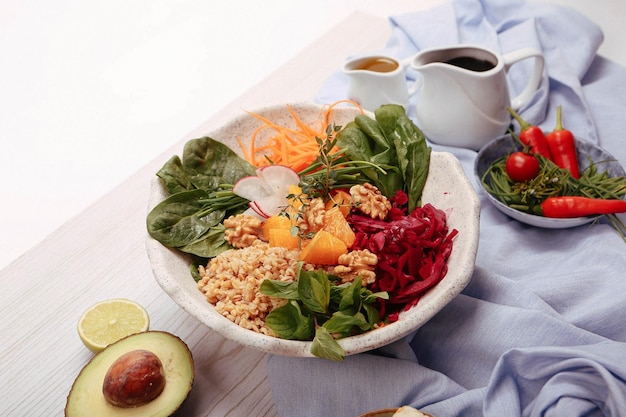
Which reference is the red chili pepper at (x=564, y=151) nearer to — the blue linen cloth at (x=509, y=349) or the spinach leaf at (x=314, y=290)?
the blue linen cloth at (x=509, y=349)

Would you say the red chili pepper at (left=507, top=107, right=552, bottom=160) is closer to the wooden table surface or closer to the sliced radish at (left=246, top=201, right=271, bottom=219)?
the sliced radish at (left=246, top=201, right=271, bottom=219)

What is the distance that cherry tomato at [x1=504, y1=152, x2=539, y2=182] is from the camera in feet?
5.52

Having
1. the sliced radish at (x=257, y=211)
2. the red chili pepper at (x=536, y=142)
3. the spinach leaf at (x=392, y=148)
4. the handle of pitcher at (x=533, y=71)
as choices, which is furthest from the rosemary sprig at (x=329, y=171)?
the handle of pitcher at (x=533, y=71)

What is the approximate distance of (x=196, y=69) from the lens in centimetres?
284

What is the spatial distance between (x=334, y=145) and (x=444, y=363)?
635 mm

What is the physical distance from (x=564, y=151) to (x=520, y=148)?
131mm

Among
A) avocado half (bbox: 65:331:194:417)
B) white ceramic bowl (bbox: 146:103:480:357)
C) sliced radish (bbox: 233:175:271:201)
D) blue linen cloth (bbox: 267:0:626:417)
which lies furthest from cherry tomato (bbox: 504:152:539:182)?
avocado half (bbox: 65:331:194:417)

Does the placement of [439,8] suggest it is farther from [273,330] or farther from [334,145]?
[273,330]

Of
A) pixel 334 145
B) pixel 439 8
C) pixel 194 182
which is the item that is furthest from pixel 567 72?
pixel 194 182

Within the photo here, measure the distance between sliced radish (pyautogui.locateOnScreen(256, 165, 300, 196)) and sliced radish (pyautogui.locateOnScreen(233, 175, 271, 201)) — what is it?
0.01 meters

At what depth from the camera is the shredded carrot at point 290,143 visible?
1.64 m

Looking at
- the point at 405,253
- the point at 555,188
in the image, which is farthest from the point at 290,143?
the point at 555,188

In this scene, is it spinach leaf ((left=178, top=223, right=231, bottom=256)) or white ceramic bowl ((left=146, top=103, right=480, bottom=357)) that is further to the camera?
spinach leaf ((left=178, top=223, right=231, bottom=256))

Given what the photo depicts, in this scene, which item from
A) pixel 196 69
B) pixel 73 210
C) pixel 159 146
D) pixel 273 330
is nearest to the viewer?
pixel 273 330
